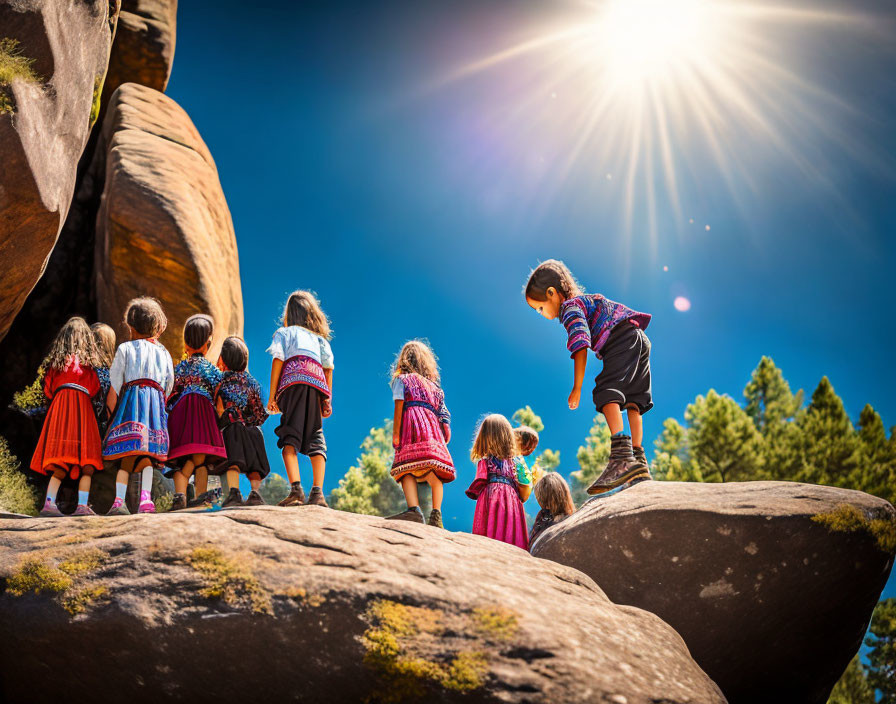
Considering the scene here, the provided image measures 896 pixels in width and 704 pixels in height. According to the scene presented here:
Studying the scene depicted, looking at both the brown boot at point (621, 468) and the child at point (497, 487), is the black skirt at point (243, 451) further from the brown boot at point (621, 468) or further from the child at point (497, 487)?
the brown boot at point (621, 468)

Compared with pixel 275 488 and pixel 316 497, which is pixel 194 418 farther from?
pixel 275 488

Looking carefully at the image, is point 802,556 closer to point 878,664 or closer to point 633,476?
point 633,476

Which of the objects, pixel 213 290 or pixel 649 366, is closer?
pixel 649 366

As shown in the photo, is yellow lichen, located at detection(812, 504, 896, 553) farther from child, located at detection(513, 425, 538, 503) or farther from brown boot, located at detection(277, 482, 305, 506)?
brown boot, located at detection(277, 482, 305, 506)

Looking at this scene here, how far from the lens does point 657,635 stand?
3977 mm

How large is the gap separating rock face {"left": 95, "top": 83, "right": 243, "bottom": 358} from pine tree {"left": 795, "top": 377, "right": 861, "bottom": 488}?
15.4m

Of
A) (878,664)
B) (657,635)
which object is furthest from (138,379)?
(878,664)

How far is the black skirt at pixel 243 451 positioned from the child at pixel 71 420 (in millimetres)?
1186

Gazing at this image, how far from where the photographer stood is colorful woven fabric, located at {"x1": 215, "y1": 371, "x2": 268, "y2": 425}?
7031 millimetres

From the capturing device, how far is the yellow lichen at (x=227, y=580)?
3.61 m

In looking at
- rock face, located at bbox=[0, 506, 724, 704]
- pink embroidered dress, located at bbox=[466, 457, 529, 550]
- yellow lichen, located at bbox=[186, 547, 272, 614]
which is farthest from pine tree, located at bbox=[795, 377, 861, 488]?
yellow lichen, located at bbox=[186, 547, 272, 614]

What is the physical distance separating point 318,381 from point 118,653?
329 cm

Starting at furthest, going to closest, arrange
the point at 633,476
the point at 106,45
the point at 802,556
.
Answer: the point at 106,45 → the point at 633,476 → the point at 802,556

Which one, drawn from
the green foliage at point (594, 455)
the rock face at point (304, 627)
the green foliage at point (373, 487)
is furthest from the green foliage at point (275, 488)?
the rock face at point (304, 627)
